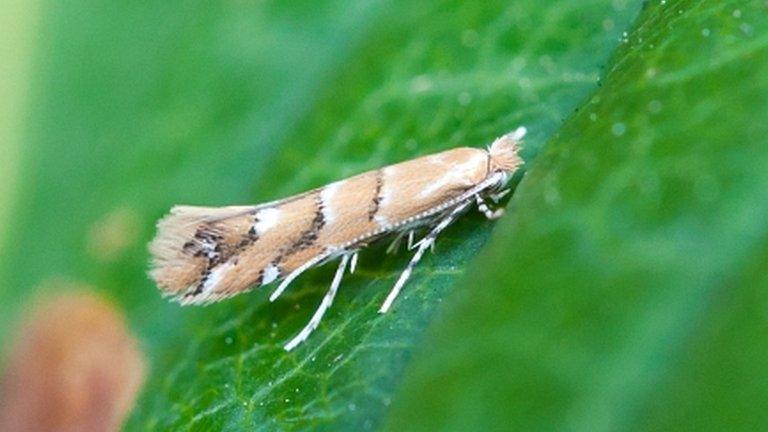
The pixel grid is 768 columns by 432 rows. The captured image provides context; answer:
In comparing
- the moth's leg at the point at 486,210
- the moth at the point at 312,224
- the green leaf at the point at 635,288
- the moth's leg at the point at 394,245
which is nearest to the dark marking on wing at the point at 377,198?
the moth at the point at 312,224

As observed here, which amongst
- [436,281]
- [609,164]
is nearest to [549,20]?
[436,281]

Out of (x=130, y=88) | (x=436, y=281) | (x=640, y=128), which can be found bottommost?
(x=436, y=281)

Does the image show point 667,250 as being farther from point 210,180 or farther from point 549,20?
point 210,180

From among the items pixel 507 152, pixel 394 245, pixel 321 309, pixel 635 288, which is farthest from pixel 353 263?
pixel 635 288

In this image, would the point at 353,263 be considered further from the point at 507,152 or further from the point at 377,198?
the point at 507,152

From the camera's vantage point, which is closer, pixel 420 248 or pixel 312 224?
pixel 420 248

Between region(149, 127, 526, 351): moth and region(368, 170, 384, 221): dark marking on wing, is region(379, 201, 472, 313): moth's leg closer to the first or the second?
region(149, 127, 526, 351): moth
